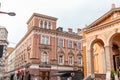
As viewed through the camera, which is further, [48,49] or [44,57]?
[48,49]

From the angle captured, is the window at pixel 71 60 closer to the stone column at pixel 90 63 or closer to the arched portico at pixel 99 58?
the arched portico at pixel 99 58

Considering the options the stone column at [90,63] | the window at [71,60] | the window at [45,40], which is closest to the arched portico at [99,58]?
the stone column at [90,63]

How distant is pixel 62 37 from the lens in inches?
1671

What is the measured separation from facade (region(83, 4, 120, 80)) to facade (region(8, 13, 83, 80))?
15711mm

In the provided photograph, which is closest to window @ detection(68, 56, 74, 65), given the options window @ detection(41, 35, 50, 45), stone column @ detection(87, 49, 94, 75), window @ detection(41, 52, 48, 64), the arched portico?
window @ detection(41, 52, 48, 64)

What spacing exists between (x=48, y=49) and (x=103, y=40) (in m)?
20.4

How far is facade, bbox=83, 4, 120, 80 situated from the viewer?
1927cm

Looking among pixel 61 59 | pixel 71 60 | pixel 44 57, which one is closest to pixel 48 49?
pixel 44 57

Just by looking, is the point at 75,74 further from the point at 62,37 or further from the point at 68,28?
Answer: the point at 68,28

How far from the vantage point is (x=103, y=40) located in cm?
2019

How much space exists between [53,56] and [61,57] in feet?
8.21

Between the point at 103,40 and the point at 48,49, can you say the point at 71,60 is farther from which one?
the point at 103,40

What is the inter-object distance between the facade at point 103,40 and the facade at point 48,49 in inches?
619

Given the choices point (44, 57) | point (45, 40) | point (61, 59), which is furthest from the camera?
point (61, 59)
